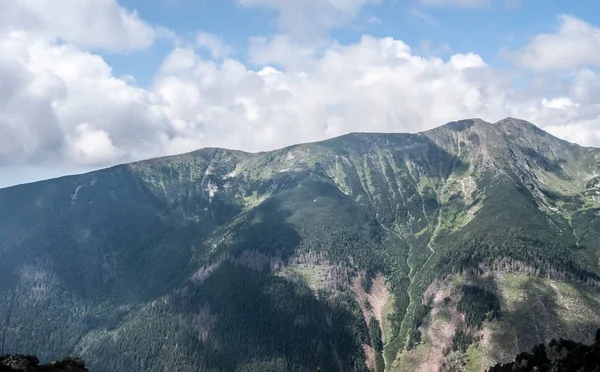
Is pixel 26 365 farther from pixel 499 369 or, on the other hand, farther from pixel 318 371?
pixel 499 369

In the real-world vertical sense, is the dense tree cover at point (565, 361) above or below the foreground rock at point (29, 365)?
below

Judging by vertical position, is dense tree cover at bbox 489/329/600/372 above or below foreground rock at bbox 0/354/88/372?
below

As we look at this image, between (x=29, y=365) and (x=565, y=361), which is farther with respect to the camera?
(x=565, y=361)

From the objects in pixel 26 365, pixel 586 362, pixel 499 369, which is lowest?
pixel 499 369

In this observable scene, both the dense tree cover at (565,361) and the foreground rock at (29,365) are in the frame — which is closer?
the foreground rock at (29,365)

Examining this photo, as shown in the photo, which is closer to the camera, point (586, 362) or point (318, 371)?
point (318, 371)

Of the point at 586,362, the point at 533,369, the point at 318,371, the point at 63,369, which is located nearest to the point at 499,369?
the point at 533,369

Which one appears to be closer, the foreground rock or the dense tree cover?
the foreground rock

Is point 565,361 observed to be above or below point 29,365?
below
